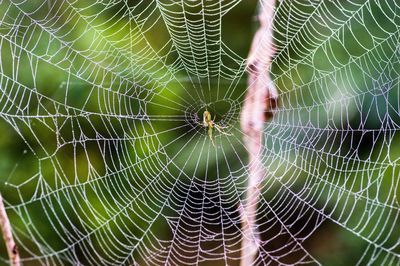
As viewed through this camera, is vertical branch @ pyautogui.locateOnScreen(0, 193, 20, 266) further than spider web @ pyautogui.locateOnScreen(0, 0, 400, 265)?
No

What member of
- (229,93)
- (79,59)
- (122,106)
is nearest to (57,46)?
(79,59)

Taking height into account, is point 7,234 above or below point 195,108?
below

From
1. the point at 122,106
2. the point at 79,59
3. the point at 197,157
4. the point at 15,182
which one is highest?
the point at 79,59

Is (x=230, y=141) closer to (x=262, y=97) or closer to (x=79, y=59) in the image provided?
(x=79, y=59)

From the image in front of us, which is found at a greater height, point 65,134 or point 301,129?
point 301,129

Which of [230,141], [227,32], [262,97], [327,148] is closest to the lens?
[262,97]

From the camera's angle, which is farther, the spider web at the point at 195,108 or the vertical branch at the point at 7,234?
the spider web at the point at 195,108

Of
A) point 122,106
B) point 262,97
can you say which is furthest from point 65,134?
point 262,97

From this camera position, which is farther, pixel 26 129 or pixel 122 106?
pixel 26 129

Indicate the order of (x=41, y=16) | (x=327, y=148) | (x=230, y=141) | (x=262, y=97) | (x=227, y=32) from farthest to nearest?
1. (x=227, y=32)
2. (x=230, y=141)
3. (x=327, y=148)
4. (x=41, y=16)
5. (x=262, y=97)

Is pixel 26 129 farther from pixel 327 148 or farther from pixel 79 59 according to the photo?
pixel 327 148

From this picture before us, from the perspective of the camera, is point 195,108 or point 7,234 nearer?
point 7,234
